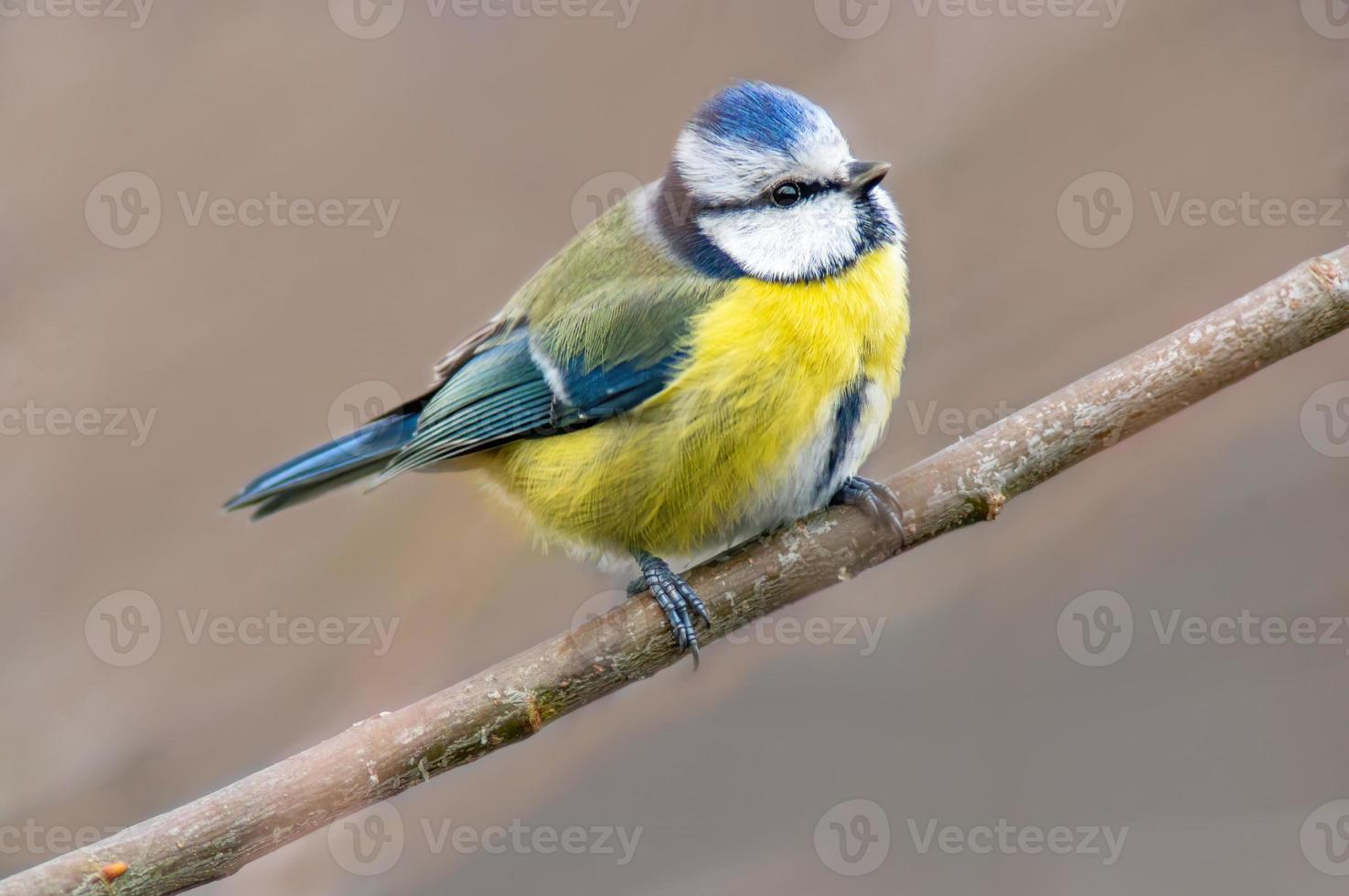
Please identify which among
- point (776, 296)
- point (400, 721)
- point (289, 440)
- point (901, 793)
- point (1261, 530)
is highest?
point (289, 440)

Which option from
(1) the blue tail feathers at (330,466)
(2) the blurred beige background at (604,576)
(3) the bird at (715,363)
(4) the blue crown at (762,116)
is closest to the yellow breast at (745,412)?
(3) the bird at (715,363)

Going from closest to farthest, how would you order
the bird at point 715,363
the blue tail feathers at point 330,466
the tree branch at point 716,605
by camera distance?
1. the tree branch at point 716,605
2. the bird at point 715,363
3. the blue tail feathers at point 330,466

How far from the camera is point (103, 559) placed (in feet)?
11.6

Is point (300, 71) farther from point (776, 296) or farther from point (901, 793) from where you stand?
point (901, 793)

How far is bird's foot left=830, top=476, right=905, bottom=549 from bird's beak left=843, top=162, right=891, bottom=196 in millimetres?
645

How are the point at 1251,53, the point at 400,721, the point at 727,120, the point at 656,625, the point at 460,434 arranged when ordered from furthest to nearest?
the point at 1251,53 → the point at 460,434 → the point at 727,120 → the point at 656,625 → the point at 400,721

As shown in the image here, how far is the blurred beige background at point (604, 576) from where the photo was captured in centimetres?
336

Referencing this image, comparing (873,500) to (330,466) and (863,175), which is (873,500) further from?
(330,466)

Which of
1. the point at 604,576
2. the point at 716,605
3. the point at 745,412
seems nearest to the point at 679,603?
the point at 716,605

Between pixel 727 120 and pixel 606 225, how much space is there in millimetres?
482

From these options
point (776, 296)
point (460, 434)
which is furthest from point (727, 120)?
point (460, 434)

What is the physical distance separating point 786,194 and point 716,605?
0.93m

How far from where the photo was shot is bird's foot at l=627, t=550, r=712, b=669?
103 inches

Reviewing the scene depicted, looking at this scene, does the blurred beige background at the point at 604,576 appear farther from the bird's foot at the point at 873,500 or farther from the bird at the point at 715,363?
the bird's foot at the point at 873,500
